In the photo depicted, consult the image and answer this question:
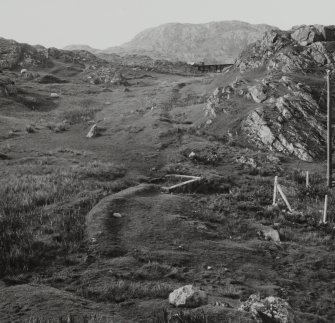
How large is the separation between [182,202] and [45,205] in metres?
6.66

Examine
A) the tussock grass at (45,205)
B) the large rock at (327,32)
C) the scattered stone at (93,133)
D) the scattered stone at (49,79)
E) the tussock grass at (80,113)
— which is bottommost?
the tussock grass at (45,205)

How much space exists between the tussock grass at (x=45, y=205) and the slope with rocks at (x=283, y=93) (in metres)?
13.6

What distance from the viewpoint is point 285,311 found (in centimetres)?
846

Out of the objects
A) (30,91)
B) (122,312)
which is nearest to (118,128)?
(30,91)

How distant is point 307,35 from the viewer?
41.5 metres

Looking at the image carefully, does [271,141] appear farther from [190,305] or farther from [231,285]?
[190,305]

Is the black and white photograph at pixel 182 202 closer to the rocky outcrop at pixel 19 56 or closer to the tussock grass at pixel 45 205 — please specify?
the tussock grass at pixel 45 205

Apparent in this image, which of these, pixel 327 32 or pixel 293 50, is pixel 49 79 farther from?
pixel 327 32

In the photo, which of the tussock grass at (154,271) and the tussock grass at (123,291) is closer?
the tussock grass at (123,291)

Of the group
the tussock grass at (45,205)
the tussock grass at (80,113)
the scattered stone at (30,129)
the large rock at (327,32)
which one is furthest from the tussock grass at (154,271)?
the large rock at (327,32)

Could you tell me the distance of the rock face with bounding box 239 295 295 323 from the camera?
26.8ft

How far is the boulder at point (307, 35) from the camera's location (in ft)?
134

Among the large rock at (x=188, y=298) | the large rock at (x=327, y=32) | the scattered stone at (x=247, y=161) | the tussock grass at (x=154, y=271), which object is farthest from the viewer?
the large rock at (x=327, y=32)

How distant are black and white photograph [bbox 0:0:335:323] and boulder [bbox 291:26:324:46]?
234mm
